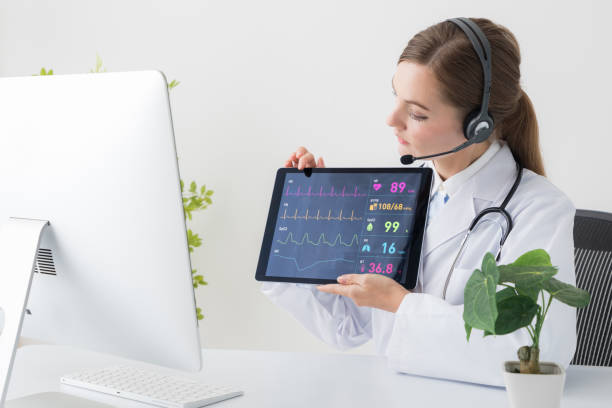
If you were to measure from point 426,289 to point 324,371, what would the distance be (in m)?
0.37

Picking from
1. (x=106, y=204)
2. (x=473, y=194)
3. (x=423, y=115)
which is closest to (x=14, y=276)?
(x=106, y=204)

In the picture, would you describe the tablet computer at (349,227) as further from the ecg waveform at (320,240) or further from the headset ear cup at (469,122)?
the headset ear cup at (469,122)

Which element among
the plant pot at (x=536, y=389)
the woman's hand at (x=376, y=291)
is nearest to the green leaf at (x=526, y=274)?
the plant pot at (x=536, y=389)

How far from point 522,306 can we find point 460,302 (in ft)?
2.14

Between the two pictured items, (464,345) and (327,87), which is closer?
(464,345)

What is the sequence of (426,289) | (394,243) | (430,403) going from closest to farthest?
(430,403) < (394,243) < (426,289)

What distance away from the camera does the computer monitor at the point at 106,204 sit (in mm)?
822

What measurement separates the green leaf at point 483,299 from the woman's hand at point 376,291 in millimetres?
508

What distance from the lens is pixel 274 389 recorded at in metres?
1.12

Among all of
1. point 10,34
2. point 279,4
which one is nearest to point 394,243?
point 279,4

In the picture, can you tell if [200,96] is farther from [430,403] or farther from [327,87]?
[430,403]

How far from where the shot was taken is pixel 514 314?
74 centimetres

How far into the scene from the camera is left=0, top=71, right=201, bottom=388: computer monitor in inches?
32.4

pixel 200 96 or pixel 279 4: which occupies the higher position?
pixel 279 4
